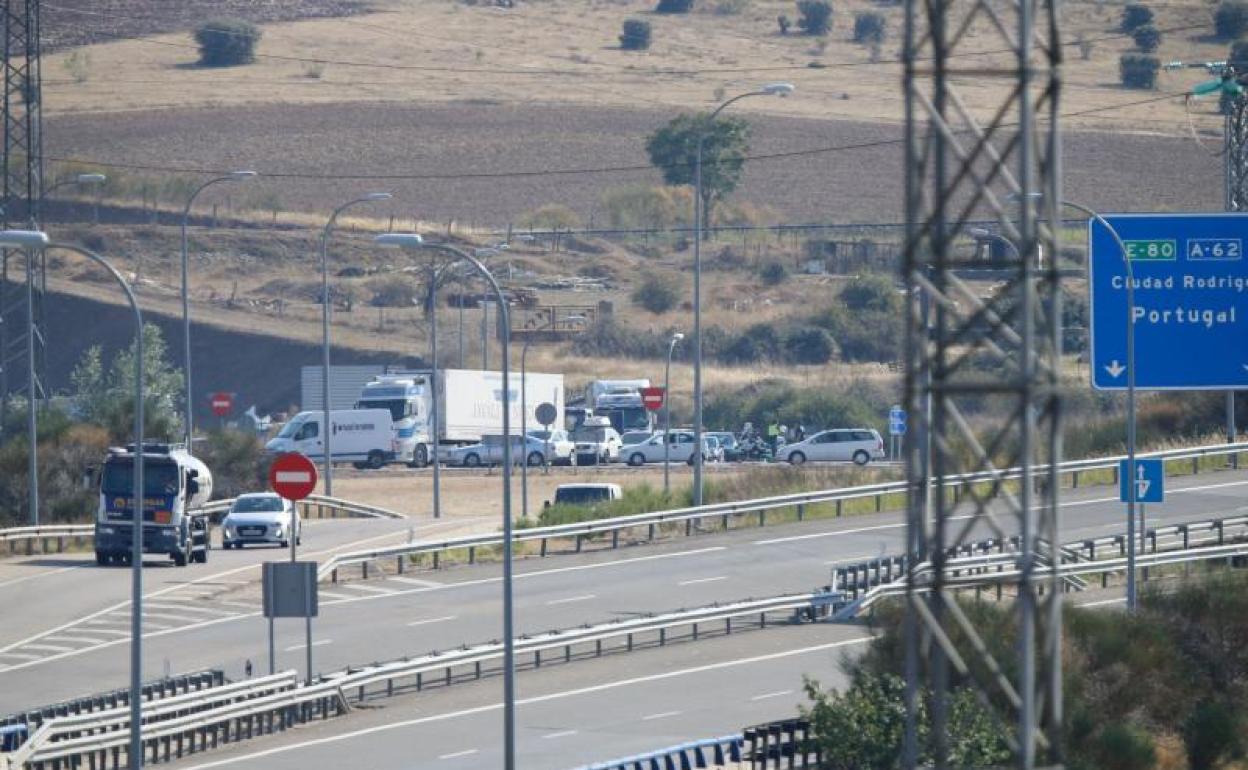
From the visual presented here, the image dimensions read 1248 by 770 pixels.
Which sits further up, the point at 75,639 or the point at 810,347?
the point at 810,347

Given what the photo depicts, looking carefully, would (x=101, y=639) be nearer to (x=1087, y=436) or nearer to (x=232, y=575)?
(x=232, y=575)

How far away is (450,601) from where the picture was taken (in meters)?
38.0

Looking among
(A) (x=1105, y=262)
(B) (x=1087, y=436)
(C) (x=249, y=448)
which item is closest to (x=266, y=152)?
(C) (x=249, y=448)

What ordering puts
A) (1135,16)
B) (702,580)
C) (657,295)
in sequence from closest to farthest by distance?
(702,580)
(657,295)
(1135,16)

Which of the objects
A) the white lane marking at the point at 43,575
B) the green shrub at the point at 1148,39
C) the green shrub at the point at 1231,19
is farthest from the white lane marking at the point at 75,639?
the green shrub at the point at 1148,39

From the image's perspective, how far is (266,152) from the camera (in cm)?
13300

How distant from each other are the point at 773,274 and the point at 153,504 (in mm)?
69318

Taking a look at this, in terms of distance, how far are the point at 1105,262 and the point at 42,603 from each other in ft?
64.9

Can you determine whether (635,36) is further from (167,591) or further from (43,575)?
(167,591)

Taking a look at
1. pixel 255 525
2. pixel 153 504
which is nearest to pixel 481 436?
pixel 255 525

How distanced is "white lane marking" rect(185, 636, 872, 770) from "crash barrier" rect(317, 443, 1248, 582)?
23.9ft

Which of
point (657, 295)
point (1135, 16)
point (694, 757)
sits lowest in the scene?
point (694, 757)

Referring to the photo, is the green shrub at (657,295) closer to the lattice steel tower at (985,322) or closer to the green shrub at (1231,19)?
the green shrub at (1231,19)

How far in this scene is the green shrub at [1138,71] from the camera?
14188 centimetres
